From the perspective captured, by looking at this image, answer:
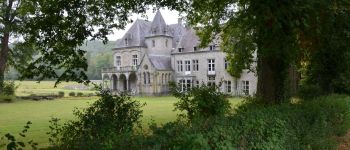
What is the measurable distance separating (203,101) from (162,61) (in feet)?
159

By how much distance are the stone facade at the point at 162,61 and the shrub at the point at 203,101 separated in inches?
1637

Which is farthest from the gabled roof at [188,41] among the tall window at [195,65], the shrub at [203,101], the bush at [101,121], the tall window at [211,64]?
the bush at [101,121]

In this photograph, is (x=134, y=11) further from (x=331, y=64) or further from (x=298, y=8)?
(x=331, y=64)

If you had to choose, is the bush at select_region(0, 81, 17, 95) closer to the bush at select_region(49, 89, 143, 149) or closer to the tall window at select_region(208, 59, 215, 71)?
the tall window at select_region(208, 59, 215, 71)

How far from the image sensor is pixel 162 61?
2383 inches

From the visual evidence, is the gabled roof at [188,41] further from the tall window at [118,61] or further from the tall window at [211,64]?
the tall window at [118,61]

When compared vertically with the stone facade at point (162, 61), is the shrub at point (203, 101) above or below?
below

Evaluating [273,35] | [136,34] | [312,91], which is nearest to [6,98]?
[136,34]

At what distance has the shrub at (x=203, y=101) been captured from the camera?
12.2 meters

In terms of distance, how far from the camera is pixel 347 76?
1967 centimetres

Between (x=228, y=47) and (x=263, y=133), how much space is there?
62.1 ft

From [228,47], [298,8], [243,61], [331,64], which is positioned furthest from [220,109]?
[228,47]

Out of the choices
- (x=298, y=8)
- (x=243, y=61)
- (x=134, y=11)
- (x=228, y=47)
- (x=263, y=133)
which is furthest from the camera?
(x=228, y=47)

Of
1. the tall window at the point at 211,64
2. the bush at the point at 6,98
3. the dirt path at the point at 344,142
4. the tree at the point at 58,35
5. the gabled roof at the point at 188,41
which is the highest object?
the gabled roof at the point at 188,41
